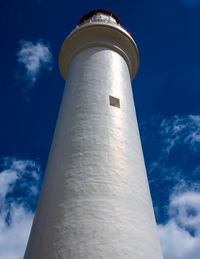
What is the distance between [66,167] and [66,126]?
4.01 feet

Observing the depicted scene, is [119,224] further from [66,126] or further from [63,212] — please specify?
[66,126]

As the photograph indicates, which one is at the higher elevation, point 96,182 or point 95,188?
point 96,182

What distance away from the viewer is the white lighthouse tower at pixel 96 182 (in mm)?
3961

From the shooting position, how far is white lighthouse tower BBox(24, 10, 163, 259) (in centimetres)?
396

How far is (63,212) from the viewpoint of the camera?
14.0ft

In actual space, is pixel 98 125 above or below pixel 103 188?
above

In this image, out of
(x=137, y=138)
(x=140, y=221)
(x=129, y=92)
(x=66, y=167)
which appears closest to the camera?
(x=140, y=221)

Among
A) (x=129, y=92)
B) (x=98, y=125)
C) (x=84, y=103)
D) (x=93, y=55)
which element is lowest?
(x=98, y=125)

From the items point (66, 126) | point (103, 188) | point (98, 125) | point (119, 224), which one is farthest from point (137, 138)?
point (119, 224)

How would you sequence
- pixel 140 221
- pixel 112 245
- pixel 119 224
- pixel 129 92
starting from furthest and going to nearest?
1. pixel 129 92
2. pixel 140 221
3. pixel 119 224
4. pixel 112 245

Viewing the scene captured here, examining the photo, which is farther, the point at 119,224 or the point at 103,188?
the point at 103,188

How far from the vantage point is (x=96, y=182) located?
4570mm

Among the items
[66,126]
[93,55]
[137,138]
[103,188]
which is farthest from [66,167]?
[93,55]

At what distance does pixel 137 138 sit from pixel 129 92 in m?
1.71
